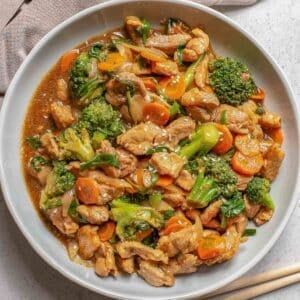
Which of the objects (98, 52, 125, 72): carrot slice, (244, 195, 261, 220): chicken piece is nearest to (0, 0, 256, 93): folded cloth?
(98, 52, 125, 72): carrot slice

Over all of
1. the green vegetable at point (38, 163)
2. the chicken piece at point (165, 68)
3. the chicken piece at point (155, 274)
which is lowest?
the chicken piece at point (155, 274)

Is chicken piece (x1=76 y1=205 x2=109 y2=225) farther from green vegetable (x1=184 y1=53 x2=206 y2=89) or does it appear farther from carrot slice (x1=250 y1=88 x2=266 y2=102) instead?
carrot slice (x1=250 y1=88 x2=266 y2=102)

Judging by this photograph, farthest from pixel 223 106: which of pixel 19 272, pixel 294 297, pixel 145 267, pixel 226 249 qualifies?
pixel 19 272

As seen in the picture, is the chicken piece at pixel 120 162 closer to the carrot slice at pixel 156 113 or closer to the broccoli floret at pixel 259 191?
the carrot slice at pixel 156 113

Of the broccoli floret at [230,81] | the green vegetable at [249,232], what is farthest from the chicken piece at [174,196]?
the broccoli floret at [230,81]

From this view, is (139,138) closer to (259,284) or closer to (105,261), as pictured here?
(105,261)

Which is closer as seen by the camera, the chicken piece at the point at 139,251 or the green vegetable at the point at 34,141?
the chicken piece at the point at 139,251

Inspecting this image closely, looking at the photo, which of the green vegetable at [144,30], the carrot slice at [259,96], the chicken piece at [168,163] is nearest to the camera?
the chicken piece at [168,163]

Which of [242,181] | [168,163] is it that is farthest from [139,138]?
[242,181]
